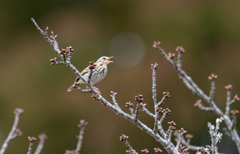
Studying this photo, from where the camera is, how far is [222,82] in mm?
12977

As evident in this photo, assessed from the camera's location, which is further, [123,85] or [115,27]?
[115,27]

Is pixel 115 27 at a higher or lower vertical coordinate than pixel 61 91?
higher

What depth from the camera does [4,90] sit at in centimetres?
1305

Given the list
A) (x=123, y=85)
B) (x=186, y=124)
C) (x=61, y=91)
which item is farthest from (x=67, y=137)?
(x=186, y=124)

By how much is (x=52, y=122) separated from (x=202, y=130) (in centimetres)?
520

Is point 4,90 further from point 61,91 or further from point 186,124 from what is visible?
point 186,124

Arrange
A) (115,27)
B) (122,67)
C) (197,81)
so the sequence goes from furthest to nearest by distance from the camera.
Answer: (115,27)
(122,67)
(197,81)

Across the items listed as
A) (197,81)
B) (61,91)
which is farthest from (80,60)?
(197,81)

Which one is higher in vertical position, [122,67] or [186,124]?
[122,67]

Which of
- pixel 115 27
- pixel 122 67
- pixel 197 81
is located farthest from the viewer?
pixel 115 27

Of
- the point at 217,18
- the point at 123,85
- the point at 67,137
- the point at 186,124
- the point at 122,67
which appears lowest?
the point at 67,137

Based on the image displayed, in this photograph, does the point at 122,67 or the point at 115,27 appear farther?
the point at 115,27

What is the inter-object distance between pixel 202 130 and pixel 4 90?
7067 mm

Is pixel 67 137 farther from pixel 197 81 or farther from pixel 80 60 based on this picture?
pixel 197 81
